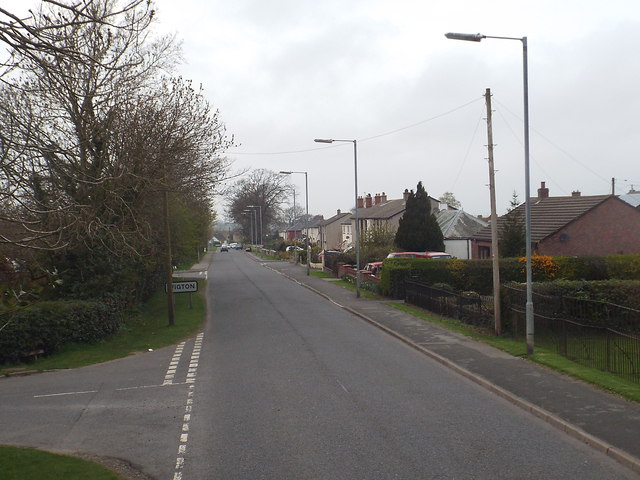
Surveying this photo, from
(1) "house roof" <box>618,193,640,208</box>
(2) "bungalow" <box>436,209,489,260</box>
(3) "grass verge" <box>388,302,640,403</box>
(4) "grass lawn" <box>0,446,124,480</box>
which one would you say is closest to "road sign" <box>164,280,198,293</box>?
(3) "grass verge" <box>388,302,640,403</box>

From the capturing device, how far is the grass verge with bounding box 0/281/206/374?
18.3 meters

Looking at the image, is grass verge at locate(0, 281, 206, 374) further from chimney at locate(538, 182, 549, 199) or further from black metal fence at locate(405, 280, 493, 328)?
chimney at locate(538, 182, 549, 199)

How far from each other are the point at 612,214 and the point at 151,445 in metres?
33.8

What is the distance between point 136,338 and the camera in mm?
22000

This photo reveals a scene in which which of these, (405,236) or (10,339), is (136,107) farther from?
(405,236)

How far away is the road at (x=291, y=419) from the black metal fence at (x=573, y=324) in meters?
3.41

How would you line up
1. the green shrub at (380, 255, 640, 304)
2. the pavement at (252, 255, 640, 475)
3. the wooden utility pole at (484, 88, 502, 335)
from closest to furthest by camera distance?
the pavement at (252, 255, 640, 475)
the wooden utility pole at (484, 88, 502, 335)
the green shrub at (380, 255, 640, 304)

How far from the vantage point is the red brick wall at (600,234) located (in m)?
36.6

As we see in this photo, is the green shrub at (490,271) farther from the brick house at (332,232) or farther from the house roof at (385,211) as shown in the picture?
the brick house at (332,232)

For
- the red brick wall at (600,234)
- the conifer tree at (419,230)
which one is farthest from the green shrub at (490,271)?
the conifer tree at (419,230)

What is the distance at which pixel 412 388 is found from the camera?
42.6ft

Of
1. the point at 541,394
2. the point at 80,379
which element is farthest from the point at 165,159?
the point at 541,394

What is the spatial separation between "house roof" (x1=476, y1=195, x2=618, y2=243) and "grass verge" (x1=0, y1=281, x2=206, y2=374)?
62.7 feet

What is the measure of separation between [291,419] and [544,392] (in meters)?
4.87
